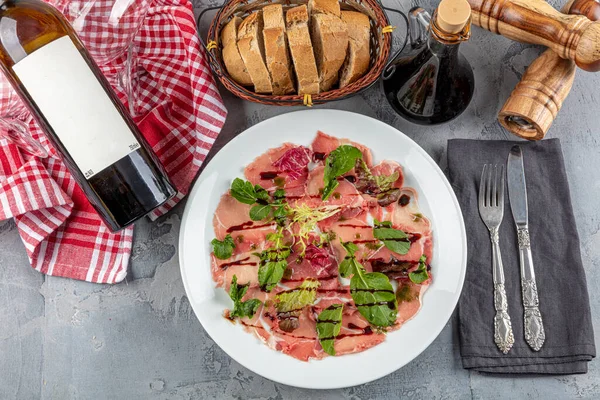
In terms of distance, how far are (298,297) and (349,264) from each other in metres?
0.16

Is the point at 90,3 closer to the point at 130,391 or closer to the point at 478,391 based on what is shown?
the point at 130,391

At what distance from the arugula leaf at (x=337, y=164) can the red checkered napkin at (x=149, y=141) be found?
0.33 meters

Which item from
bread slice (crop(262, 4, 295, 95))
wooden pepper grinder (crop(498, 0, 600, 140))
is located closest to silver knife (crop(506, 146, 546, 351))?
wooden pepper grinder (crop(498, 0, 600, 140))

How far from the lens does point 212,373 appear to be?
59.0 inches

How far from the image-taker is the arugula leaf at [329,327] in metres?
1.40

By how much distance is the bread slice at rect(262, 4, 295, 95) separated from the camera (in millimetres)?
1365

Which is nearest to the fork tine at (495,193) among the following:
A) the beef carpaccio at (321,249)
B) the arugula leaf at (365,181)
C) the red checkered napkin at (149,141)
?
the beef carpaccio at (321,249)

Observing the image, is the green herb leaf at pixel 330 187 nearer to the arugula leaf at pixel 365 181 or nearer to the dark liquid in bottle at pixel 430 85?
the arugula leaf at pixel 365 181

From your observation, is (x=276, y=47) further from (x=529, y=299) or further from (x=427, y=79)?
(x=529, y=299)

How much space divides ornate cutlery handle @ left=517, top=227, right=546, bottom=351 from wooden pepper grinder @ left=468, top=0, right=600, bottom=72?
0.49 m

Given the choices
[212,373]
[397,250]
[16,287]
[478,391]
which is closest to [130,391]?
[212,373]

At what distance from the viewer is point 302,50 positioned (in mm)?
1357

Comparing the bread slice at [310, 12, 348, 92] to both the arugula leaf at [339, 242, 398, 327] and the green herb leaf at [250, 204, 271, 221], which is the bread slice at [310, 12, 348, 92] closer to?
the green herb leaf at [250, 204, 271, 221]

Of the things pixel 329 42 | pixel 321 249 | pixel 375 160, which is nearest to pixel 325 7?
pixel 329 42
